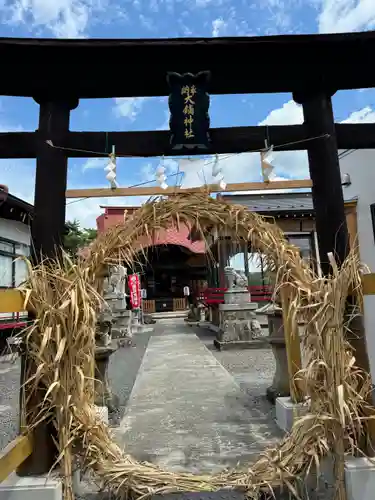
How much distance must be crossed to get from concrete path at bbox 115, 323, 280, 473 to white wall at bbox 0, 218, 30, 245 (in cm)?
703

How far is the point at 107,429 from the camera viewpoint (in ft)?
8.67

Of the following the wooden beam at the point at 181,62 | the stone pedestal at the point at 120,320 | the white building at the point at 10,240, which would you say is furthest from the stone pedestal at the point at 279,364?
the stone pedestal at the point at 120,320

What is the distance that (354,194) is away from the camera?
7.62m

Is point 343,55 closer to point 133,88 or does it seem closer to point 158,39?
point 158,39

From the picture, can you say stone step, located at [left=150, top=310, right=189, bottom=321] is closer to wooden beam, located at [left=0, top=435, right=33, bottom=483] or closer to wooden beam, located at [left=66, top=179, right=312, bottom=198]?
wooden beam, located at [left=66, top=179, right=312, bottom=198]

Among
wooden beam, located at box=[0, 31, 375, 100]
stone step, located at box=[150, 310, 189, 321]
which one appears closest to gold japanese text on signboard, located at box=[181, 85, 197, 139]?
wooden beam, located at box=[0, 31, 375, 100]

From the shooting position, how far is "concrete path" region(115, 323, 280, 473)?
3.71 meters

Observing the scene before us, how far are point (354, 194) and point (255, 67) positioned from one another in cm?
482

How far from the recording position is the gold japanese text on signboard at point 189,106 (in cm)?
368

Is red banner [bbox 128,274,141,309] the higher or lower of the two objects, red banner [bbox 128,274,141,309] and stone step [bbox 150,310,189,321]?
the higher

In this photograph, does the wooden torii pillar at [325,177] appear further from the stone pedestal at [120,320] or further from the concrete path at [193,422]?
the stone pedestal at [120,320]

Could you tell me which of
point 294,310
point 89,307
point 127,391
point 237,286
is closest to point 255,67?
point 294,310

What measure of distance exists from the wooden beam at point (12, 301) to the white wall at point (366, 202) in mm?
5820

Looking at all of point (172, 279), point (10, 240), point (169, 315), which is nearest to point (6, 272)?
point (10, 240)
